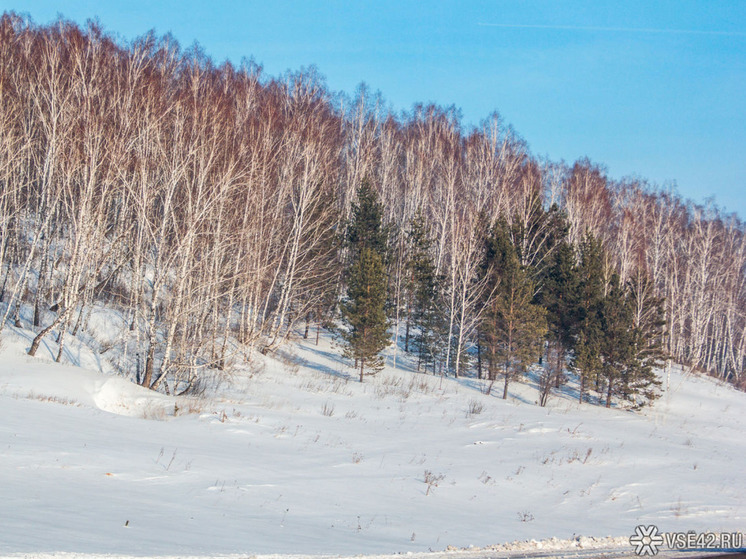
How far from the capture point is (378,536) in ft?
22.4

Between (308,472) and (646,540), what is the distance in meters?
5.39

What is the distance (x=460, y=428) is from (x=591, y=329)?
611 inches

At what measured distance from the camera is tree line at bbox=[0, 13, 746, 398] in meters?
18.0

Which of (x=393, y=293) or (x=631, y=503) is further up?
(x=393, y=293)

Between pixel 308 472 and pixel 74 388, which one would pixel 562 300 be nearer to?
pixel 308 472

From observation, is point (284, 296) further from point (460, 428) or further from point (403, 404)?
point (460, 428)

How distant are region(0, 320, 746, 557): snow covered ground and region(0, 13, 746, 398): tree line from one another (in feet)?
10.8

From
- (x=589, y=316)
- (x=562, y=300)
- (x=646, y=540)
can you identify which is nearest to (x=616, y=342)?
(x=589, y=316)

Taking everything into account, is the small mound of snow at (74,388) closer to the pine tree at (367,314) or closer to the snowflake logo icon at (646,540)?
the snowflake logo icon at (646,540)

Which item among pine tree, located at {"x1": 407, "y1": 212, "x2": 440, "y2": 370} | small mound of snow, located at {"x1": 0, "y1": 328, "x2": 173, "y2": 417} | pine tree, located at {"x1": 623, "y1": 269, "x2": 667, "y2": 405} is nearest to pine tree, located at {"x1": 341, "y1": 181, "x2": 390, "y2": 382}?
pine tree, located at {"x1": 407, "y1": 212, "x2": 440, "y2": 370}

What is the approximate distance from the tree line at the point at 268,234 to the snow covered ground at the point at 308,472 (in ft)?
10.8

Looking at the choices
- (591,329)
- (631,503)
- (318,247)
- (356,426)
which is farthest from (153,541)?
(591,329)

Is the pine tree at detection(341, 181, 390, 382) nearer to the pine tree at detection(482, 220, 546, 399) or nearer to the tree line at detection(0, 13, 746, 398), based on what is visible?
the tree line at detection(0, 13, 746, 398)

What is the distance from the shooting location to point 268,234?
23.8 metres
